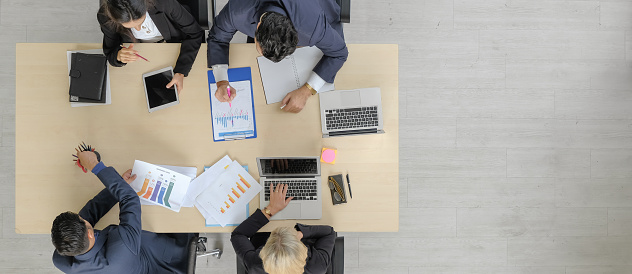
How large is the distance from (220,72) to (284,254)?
0.89 m

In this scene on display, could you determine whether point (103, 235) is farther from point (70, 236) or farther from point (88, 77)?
point (88, 77)

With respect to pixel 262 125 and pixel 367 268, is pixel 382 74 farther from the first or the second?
pixel 367 268

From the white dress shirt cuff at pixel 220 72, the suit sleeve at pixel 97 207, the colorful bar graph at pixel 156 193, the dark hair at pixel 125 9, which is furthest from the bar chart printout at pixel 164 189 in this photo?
the dark hair at pixel 125 9

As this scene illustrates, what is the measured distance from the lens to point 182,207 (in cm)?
195

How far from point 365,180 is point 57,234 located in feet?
4.41

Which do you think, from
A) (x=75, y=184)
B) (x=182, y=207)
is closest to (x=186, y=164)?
(x=182, y=207)

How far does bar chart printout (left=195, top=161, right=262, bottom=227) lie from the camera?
1.95m

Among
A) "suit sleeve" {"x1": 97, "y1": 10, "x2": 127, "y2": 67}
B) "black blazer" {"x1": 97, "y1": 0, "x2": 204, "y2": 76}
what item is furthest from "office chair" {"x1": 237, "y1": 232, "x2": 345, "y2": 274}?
"suit sleeve" {"x1": 97, "y1": 10, "x2": 127, "y2": 67}

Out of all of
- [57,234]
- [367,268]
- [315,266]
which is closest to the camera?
[57,234]

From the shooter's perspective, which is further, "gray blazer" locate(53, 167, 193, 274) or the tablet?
the tablet

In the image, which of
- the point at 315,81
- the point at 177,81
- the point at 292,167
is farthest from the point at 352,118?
the point at 177,81

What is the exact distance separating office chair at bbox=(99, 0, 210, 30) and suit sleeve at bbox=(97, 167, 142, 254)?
853 millimetres

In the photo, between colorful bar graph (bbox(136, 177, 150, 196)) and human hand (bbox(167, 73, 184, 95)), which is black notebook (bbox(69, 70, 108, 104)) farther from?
colorful bar graph (bbox(136, 177, 150, 196))

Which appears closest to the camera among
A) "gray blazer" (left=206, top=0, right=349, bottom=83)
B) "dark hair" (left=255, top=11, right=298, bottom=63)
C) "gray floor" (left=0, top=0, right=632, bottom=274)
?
"dark hair" (left=255, top=11, right=298, bottom=63)
